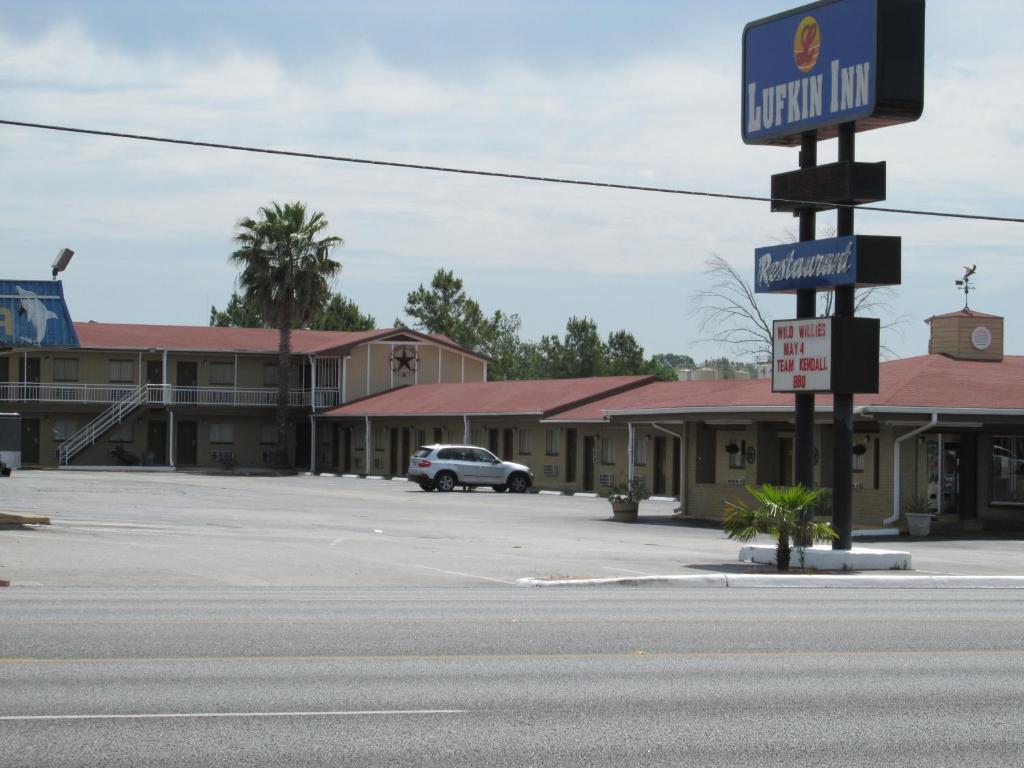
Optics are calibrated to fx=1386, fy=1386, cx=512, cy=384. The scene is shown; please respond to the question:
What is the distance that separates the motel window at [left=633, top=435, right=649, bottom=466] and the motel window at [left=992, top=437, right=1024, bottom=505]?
608 inches

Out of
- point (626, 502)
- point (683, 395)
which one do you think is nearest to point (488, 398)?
point (683, 395)

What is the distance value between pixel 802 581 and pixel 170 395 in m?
51.1

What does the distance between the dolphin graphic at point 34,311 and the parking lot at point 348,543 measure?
387cm

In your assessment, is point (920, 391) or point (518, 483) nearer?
point (920, 391)

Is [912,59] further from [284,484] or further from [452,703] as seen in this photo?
[284,484]

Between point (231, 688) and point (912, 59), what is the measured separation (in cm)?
1698

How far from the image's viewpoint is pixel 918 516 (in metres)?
31.3

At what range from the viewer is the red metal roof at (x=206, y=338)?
69688 millimetres

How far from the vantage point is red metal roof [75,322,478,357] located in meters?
69.7

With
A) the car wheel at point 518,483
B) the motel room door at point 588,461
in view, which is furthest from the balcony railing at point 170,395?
the motel room door at point 588,461

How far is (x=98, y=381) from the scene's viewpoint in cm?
6969

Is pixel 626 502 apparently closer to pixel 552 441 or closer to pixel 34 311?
pixel 34 311

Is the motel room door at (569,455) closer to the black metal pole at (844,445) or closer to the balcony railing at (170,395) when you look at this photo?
the balcony railing at (170,395)

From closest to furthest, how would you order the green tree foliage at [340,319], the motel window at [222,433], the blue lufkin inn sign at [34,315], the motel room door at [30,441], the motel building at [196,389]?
the blue lufkin inn sign at [34,315]
the motel building at [196,389]
the motel room door at [30,441]
the motel window at [222,433]
the green tree foliage at [340,319]
